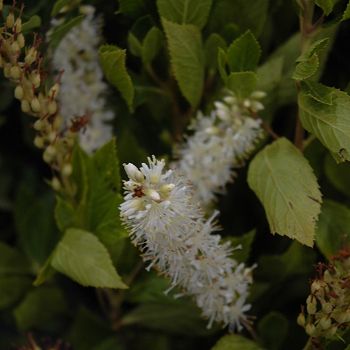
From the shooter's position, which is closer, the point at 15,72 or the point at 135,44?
the point at 15,72

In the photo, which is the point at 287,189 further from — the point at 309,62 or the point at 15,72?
the point at 15,72

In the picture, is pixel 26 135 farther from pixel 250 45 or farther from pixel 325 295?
pixel 325 295

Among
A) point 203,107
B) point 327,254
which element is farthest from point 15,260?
point 327,254

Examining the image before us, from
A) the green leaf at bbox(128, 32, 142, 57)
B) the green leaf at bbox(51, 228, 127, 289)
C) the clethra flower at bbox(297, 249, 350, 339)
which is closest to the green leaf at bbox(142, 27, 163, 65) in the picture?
the green leaf at bbox(128, 32, 142, 57)

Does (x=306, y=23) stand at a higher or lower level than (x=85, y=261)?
higher

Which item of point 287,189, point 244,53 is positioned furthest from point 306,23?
point 287,189

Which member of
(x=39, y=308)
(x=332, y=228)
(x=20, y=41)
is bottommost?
(x=39, y=308)

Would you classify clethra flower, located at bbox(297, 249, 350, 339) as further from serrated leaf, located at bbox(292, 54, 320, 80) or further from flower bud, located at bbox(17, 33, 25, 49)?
flower bud, located at bbox(17, 33, 25, 49)
